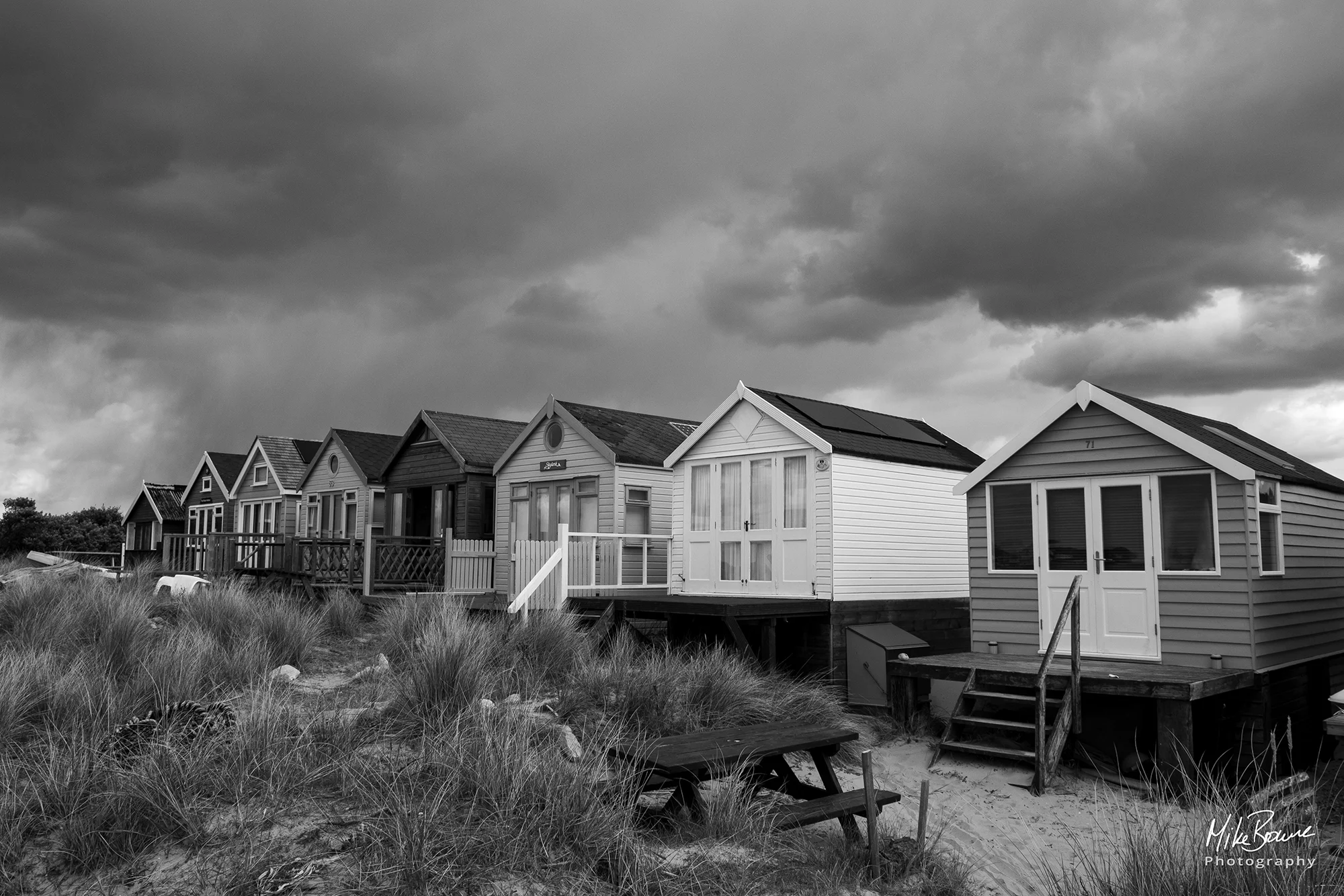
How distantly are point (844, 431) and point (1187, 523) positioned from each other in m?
5.99

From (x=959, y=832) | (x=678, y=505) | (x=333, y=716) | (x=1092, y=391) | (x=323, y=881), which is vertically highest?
(x=1092, y=391)

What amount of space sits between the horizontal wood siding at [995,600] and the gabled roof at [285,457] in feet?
82.2

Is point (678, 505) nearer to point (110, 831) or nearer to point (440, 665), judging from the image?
point (440, 665)

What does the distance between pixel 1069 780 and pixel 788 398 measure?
8271 millimetres

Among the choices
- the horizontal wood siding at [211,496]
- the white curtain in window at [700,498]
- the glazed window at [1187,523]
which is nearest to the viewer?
the glazed window at [1187,523]

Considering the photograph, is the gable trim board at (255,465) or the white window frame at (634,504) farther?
the gable trim board at (255,465)

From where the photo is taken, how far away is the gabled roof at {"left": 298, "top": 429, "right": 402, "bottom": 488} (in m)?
29.8

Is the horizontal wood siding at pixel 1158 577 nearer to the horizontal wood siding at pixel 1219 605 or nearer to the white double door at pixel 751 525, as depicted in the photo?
the horizontal wood siding at pixel 1219 605

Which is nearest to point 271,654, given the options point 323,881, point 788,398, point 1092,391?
point 323,881

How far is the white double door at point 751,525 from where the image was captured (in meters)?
16.5

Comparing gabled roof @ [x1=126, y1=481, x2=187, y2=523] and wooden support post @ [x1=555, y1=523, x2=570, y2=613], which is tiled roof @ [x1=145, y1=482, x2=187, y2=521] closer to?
gabled roof @ [x1=126, y1=481, x2=187, y2=523]

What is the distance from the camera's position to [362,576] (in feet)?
78.7

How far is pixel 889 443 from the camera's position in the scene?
1795 cm

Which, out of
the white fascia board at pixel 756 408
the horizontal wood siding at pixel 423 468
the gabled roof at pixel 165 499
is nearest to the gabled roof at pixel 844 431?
the white fascia board at pixel 756 408
